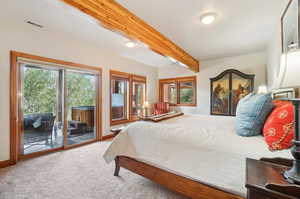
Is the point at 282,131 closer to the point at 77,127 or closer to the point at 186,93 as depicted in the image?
the point at 77,127

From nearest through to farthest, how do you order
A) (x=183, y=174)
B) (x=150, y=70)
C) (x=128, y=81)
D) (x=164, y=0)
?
1. (x=183, y=174)
2. (x=164, y=0)
3. (x=128, y=81)
4. (x=150, y=70)

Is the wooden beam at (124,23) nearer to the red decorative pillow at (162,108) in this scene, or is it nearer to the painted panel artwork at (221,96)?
the painted panel artwork at (221,96)

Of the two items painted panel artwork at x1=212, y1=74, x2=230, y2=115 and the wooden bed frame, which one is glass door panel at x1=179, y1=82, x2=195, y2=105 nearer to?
painted panel artwork at x1=212, y1=74, x2=230, y2=115

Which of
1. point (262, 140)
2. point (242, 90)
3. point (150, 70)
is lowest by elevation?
point (262, 140)

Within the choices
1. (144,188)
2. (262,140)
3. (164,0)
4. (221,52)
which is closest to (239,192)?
(262,140)

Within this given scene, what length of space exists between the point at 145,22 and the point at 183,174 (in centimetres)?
243

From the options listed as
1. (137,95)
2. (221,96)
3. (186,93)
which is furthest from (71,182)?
(186,93)

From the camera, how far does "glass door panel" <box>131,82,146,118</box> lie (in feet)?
17.2

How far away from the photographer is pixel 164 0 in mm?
1959

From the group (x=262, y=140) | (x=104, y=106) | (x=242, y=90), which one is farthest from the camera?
(x=104, y=106)

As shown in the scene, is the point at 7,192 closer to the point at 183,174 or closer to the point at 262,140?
the point at 183,174

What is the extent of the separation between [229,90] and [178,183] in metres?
3.39

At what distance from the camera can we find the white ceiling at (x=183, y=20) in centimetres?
205

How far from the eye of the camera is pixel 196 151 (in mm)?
1370
